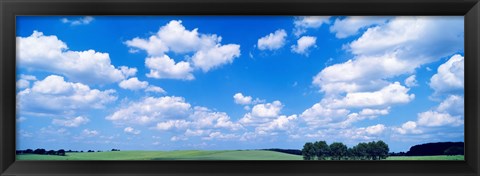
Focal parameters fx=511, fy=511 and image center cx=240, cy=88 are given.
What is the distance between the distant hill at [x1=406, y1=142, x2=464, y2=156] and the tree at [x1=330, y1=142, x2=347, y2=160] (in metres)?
0.22

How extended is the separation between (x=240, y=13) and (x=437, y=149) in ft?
2.73

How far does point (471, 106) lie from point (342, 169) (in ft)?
1.58

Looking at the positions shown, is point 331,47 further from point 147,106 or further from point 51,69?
point 51,69

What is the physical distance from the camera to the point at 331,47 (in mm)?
1784

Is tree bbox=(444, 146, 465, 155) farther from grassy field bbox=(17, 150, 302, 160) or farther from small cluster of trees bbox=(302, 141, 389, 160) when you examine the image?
grassy field bbox=(17, 150, 302, 160)

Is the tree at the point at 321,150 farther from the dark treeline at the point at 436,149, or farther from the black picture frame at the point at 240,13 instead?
the dark treeline at the point at 436,149

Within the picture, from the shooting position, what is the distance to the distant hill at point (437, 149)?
1772 mm

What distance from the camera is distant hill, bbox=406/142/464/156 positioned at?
1.77 m

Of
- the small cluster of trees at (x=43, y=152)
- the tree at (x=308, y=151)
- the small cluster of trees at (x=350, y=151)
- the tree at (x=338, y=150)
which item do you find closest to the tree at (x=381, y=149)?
the small cluster of trees at (x=350, y=151)

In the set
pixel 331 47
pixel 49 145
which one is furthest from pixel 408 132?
pixel 49 145

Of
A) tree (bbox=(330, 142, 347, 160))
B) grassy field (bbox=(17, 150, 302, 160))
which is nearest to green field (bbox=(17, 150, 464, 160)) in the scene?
grassy field (bbox=(17, 150, 302, 160))

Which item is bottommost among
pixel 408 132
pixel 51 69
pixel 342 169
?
pixel 342 169

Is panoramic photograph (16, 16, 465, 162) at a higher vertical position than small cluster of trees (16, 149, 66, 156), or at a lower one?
higher

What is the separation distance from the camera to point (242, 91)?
1786 mm
